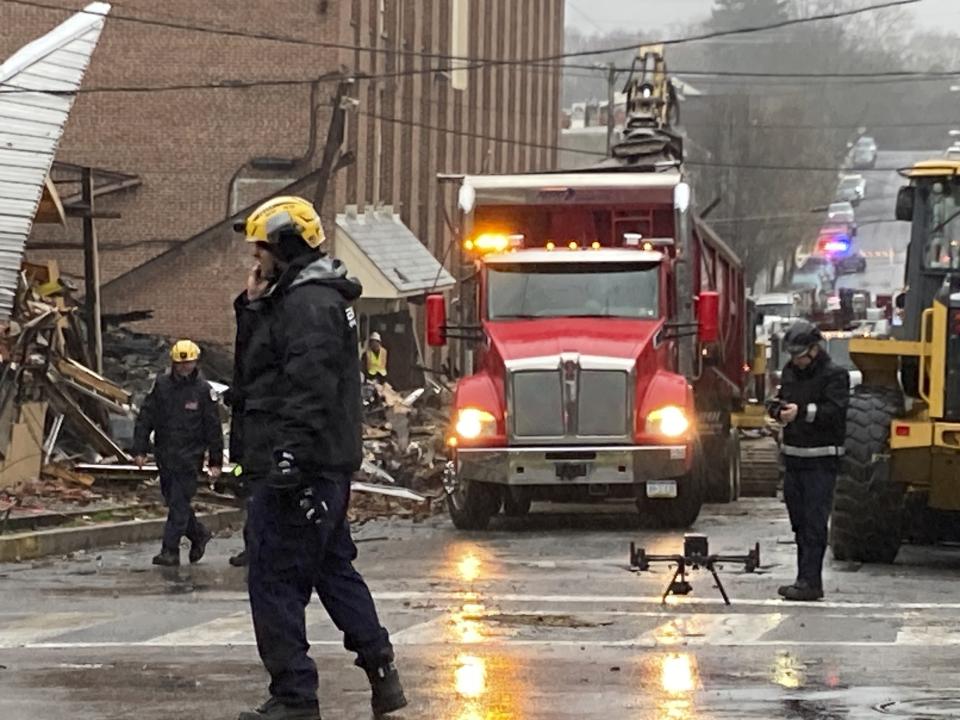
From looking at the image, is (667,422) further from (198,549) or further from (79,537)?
(79,537)

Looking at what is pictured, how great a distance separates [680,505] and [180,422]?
5.85 meters

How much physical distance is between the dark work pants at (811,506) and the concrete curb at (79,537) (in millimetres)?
7078

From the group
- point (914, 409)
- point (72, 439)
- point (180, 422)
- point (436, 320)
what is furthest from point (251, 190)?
point (914, 409)

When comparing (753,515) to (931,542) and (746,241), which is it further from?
(746,241)

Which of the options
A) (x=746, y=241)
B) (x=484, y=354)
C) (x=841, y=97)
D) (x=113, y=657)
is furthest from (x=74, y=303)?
(x=841, y=97)

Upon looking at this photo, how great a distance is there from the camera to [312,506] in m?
7.95

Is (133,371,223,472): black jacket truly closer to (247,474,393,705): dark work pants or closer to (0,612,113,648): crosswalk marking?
(0,612,113,648): crosswalk marking

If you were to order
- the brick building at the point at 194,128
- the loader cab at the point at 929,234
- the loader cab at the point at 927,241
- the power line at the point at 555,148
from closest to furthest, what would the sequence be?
the loader cab at the point at 927,241
the loader cab at the point at 929,234
the brick building at the point at 194,128
the power line at the point at 555,148

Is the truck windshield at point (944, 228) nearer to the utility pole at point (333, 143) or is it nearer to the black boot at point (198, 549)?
the black boot at point (198, 549)

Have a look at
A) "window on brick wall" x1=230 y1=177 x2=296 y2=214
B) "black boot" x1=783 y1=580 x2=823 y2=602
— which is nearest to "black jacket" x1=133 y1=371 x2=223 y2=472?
"black boot" x1=783 y1=580 x2=823 y2=602

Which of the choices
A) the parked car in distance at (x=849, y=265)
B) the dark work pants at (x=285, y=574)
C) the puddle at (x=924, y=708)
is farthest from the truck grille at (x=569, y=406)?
the parked car in distance at (x=849, y=265)

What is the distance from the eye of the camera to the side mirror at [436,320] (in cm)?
2036

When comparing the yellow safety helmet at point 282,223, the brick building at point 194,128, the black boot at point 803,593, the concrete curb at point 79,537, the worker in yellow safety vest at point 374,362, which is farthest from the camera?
the brick building at point 194,128

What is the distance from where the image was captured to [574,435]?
19.2 metres
